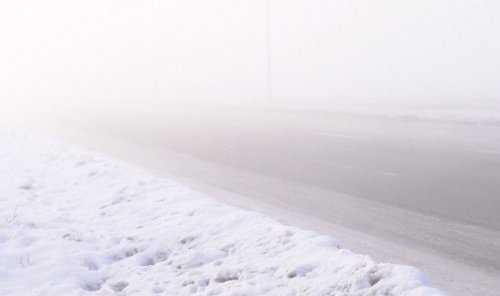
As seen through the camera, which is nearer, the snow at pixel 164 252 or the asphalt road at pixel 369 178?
the snow at pixel 164 252

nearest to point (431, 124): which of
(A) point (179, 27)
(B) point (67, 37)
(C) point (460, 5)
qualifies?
(C) point (460, 5)

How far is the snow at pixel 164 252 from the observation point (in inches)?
215

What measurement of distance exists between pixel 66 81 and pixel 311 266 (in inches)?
3648

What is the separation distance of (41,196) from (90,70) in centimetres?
8566

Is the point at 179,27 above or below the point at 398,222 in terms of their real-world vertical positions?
above

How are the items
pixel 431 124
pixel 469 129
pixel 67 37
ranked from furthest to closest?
pixel 67 37 → pixel 431 124 → pixel 469 129

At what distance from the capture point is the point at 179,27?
3671 inches

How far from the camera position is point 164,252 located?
684 centimetres

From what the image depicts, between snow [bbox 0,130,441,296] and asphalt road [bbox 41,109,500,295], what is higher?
snow [bbox 0,130,441,296]

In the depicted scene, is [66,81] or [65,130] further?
[66,81]

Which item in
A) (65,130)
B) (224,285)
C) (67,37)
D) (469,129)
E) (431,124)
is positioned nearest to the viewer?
(224,285)

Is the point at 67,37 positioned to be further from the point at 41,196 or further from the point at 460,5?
the point at 41,196

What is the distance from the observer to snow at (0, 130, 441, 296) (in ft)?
17.9

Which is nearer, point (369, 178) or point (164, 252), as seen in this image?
point (164, 252)
